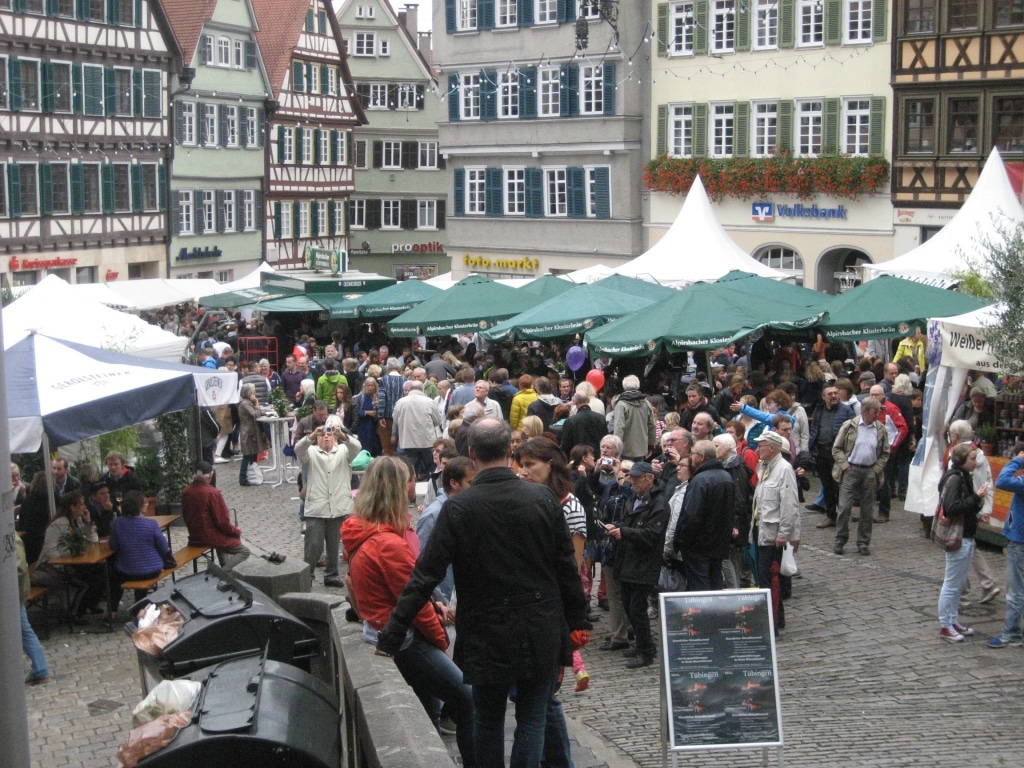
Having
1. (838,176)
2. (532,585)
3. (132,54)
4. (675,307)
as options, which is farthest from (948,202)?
(532,585)

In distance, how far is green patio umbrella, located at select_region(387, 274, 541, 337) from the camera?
75.2 ft

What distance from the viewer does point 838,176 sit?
114 ft

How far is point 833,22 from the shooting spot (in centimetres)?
3484

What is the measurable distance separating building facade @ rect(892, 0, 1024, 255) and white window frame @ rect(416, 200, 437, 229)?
31.9 m

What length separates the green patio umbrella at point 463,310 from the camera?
902 inches

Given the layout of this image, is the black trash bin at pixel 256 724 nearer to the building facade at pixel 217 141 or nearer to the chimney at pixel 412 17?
the building facade at pixel 217 141

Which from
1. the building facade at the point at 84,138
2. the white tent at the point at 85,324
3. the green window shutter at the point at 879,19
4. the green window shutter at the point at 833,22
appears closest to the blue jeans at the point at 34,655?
the white tent at the point at 85,324

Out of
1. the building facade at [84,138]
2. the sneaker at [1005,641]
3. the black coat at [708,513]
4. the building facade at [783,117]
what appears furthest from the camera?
the building facade at [84,138]

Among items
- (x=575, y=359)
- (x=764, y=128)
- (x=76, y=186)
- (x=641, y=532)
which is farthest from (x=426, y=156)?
(x=641, y=532)

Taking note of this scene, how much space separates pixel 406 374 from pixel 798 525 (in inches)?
366

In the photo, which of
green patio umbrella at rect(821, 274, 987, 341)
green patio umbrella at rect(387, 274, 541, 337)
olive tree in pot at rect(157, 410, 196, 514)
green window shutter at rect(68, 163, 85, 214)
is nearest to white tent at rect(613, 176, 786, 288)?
green patio umbrella at rect(387, 274, 541, 337)

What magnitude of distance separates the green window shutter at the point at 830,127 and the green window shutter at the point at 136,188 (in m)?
23.0

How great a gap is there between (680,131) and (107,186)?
61.1ft

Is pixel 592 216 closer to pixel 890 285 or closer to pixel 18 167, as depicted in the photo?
pixel 18 167
